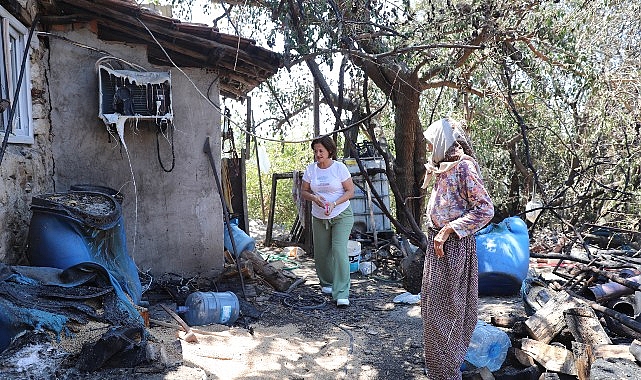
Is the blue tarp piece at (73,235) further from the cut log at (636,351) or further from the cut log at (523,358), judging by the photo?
the cut log at (636,351)

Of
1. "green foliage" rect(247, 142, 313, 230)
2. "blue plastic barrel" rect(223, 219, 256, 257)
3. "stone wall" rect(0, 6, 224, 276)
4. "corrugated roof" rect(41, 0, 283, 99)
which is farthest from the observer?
"green foliage" rect(247, 142, 313, 230)

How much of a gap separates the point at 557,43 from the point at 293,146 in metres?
9.28

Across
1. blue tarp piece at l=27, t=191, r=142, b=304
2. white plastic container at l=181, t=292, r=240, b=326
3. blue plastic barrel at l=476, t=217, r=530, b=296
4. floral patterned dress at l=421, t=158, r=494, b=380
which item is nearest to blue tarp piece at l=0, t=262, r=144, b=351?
blue tarp piece at l=27, t=191, r=142, b=304

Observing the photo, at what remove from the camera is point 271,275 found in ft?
22.2

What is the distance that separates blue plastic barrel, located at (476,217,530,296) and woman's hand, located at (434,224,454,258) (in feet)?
9.52

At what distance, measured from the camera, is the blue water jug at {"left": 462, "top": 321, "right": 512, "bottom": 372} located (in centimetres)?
404

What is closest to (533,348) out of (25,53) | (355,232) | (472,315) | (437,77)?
(472,315)

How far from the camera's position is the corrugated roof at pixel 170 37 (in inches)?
209

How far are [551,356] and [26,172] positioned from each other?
444 cm

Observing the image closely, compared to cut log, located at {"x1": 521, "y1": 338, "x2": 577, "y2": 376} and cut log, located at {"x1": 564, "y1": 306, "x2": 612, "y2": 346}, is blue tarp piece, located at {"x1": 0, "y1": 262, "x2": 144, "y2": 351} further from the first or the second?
cut log, located at {"x1": 564, "y1": 306, "x2": 612, "y2": 346}

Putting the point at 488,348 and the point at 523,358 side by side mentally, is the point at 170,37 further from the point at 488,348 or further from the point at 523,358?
the point at 523,358

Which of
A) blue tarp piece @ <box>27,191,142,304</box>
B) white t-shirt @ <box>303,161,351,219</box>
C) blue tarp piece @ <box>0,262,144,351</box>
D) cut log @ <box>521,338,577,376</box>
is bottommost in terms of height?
cut log @ <box>521,338,577,376</box>

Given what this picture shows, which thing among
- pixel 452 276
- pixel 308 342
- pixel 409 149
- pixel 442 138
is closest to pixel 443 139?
pixel 442 138

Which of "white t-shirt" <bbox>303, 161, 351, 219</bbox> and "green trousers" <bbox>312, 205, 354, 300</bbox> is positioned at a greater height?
"white t-shirt" <bbox>303, 161, 351, 219</bbox>
